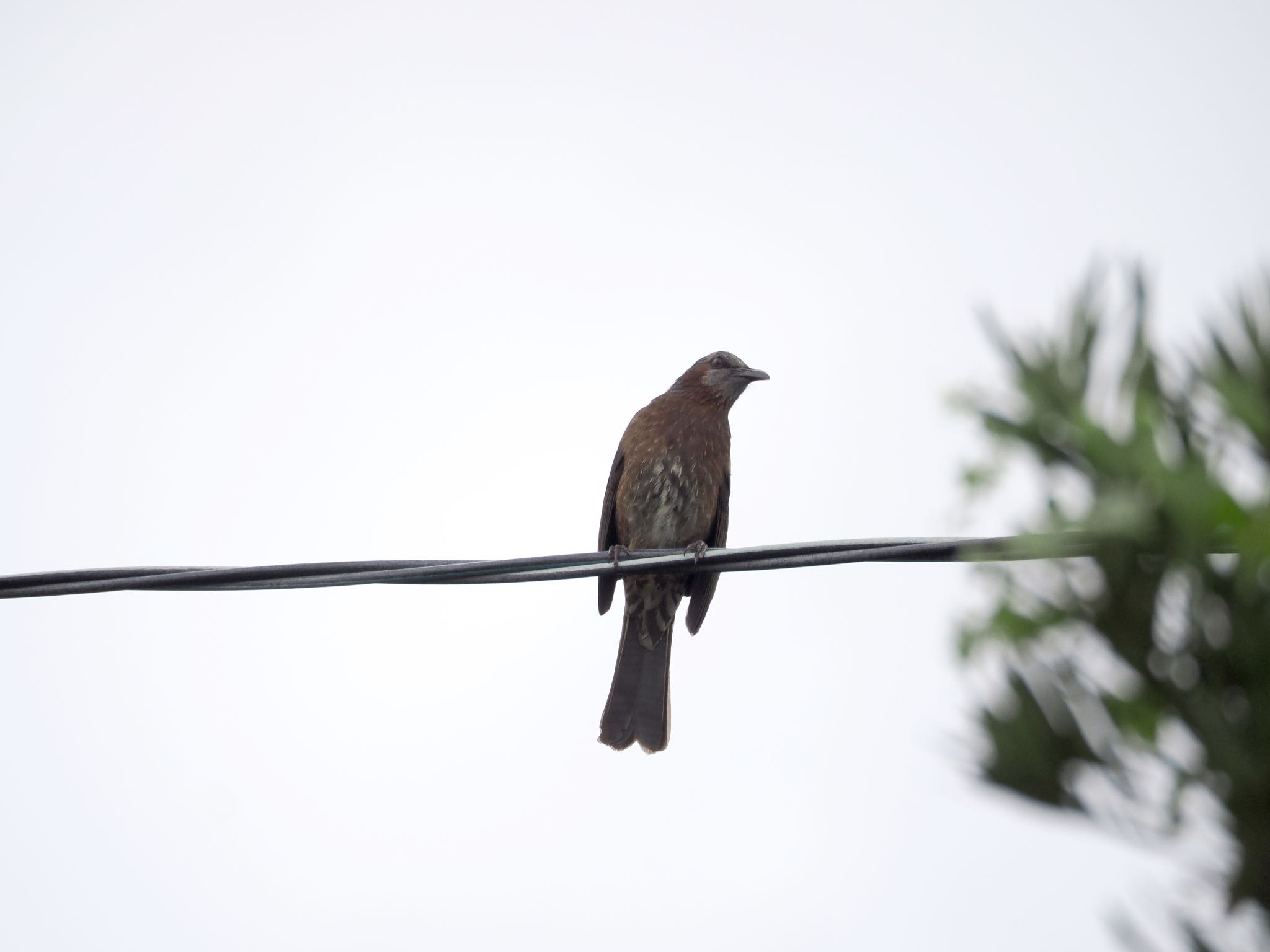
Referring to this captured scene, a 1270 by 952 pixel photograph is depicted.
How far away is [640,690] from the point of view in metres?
6.69

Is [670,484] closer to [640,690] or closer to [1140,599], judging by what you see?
[640,690]

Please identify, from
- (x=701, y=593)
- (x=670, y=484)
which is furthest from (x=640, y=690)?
(x=670, y=484)

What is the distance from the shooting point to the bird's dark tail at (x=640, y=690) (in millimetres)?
6590

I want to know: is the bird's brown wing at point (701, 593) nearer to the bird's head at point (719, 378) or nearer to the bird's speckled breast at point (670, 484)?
the bird's speckled breast at point (670, 484)

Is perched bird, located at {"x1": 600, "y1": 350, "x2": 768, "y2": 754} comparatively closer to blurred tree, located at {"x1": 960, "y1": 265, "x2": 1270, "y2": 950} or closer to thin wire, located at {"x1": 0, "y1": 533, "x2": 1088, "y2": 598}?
thin wire, located at {"x1": 0, "y1": 533, "x2": 1088, "y2": 598}

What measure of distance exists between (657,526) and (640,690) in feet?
2.85

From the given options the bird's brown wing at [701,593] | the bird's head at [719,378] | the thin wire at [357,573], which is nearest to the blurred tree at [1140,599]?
the thin wire at [357,573]

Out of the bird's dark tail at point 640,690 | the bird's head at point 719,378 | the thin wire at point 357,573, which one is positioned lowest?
the bird's dark tail at point 640,690

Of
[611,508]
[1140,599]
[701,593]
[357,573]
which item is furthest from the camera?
[611,508]

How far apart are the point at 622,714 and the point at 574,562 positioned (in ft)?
10.8

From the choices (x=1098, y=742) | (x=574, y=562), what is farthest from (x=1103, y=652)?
(x=574, y=562)

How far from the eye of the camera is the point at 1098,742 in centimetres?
125

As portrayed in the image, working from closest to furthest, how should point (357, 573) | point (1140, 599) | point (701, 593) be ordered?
point (1140, 599) → point (357, 573) → point (701, 593)

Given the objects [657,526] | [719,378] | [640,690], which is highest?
[719,378]
